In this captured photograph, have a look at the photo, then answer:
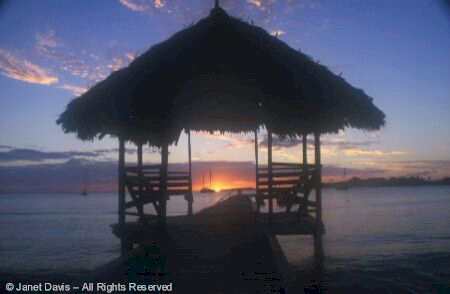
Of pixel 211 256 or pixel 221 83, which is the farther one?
pixel 221 83

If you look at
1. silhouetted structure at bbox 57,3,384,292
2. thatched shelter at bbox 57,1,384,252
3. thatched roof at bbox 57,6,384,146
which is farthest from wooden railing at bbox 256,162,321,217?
thatched roof at bbox 57,6,384,146

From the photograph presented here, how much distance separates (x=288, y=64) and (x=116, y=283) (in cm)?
512

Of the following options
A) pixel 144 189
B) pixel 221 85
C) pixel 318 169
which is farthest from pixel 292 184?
pixel 144 189

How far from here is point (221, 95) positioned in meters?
9.68

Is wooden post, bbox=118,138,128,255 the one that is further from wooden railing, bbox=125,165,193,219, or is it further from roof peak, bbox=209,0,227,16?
roof peak, bbox=209,0,227,16

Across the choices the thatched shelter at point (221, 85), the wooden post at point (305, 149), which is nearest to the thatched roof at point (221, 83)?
the thatched shelter at point (221, 85)

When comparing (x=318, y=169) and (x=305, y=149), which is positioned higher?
(x=305, y=149)

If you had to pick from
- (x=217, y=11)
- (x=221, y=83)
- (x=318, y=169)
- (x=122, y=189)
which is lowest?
(x=122, y=189)

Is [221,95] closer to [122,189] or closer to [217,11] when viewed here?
[217,11]

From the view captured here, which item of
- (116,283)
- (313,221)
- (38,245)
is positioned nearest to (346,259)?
(313,221)

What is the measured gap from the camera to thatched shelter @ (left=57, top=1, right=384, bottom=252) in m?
7.69

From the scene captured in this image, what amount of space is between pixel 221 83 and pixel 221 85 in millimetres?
99

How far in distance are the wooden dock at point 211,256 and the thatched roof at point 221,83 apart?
2433 millimetres

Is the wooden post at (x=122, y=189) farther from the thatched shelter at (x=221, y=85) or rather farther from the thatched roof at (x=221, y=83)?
the thatched roof at (x=221, y=83)
